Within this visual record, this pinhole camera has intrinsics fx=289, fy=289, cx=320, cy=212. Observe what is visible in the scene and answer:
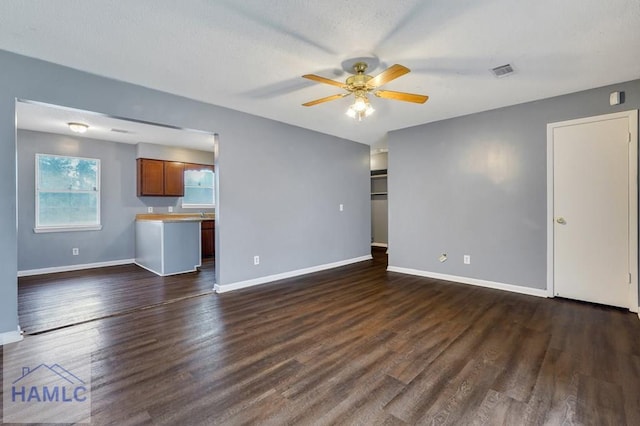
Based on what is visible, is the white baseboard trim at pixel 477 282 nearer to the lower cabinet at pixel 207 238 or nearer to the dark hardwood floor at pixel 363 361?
the dark hardwood floor at pixel 363 361

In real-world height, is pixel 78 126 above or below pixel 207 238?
above

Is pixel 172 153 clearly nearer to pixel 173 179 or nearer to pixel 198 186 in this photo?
pixel 173 179

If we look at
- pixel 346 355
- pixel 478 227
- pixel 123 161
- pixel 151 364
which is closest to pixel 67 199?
pixel 123 161

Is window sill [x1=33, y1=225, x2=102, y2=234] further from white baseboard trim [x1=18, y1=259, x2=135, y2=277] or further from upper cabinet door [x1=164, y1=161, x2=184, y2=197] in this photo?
upper cabinet door [x1=164, y1=161, x2=184, y2=197]

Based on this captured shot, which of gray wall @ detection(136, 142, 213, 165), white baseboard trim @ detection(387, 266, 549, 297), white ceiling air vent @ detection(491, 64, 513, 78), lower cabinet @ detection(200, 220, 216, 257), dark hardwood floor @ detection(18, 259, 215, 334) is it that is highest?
white ceiling air vent @ detection(491, 64, 513, 78)

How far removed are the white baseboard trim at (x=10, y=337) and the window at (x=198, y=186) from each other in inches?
169

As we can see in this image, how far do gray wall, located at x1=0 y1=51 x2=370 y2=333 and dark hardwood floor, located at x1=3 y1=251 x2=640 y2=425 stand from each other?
0.83 m

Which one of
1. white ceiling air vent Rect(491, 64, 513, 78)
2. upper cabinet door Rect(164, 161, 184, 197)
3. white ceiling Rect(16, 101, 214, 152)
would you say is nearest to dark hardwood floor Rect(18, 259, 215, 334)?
upper cabinet door Rect(164, 161, 184, 197)

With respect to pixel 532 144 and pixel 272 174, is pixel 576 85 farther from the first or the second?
pixel 272 174

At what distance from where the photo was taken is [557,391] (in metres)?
1.76

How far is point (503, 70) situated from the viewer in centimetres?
277

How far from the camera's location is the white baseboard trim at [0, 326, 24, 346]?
2393mm

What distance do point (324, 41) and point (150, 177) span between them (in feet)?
16.5

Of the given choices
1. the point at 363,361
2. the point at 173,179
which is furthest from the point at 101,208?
the point at 363,361
